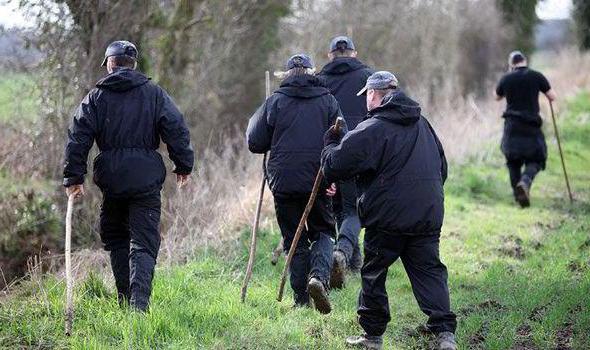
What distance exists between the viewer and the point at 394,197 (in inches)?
215

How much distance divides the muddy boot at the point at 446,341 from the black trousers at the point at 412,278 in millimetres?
39

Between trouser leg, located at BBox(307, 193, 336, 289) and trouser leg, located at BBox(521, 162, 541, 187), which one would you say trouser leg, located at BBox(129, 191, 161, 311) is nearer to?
trouser leg, located at BBox(307, 193, 336, 289)

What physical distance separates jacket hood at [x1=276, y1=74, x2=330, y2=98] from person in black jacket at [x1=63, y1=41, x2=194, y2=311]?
36.8 inches

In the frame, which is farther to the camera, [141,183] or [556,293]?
[556,293]

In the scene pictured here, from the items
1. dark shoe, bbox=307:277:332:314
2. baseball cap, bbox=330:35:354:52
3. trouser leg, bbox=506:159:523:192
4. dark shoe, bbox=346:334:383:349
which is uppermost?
baseball cap, bbox=330:35:354:52

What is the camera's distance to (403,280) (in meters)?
7.87

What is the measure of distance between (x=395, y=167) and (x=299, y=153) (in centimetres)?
128

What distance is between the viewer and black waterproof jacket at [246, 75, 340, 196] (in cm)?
656

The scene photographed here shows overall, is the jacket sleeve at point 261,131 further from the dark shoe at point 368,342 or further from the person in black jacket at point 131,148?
the dark shoe at point 368,342

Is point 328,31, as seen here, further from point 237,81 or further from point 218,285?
point 218,285

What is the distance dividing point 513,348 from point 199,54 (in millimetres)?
11457

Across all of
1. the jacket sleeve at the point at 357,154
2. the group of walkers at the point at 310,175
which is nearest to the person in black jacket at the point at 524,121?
the group of walkers at the point at 310,175

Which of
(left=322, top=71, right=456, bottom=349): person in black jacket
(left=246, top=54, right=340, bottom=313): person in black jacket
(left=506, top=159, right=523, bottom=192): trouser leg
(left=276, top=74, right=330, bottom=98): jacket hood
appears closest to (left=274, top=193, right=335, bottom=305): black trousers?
(left=246, top=54, right=340, bottom=313): person in black jacket

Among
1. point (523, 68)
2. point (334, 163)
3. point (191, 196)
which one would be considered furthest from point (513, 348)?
point (523, 68)
